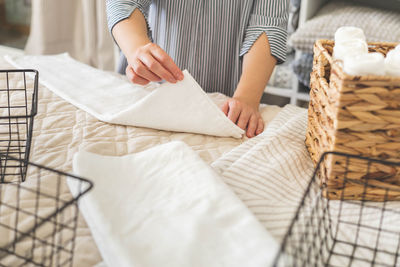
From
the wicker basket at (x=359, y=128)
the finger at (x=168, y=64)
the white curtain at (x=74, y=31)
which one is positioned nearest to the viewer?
the wicker basket at (x=359, y=128)

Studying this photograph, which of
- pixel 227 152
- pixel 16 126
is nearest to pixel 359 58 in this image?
pixel 227 152

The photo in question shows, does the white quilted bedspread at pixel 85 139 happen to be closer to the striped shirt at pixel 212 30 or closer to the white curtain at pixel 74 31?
the striped shirt at pixel 212 30

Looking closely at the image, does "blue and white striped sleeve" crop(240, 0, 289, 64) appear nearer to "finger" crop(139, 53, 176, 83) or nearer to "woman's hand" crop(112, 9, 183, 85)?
"woman's hand" crop(112, 9, 183, 85)

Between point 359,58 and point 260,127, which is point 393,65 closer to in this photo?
point 359,58

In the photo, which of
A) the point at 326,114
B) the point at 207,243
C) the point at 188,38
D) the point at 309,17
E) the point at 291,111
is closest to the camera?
the point at 207,243

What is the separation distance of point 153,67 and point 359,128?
41 cm

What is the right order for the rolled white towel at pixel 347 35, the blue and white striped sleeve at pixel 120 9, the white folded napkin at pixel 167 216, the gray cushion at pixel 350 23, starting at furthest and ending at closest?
the gray cushion at pixel 350 23, the blue and white striped sleeve at pixel 120 9, the rolled white towel at pixel 347 35, the white folded napkin at pixel 167 216

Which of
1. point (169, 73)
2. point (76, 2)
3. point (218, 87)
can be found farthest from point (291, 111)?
point (76, 2)

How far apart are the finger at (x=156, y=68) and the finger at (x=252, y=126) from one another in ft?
0.62

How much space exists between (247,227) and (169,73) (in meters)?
0.41

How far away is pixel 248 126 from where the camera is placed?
0.89 meters

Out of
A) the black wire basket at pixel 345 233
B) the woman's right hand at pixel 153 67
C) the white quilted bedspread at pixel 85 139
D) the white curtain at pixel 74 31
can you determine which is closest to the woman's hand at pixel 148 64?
the woman's right hand at pixel 153 67

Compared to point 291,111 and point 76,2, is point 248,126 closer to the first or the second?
point 291,111

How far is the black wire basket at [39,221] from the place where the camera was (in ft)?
1.51
